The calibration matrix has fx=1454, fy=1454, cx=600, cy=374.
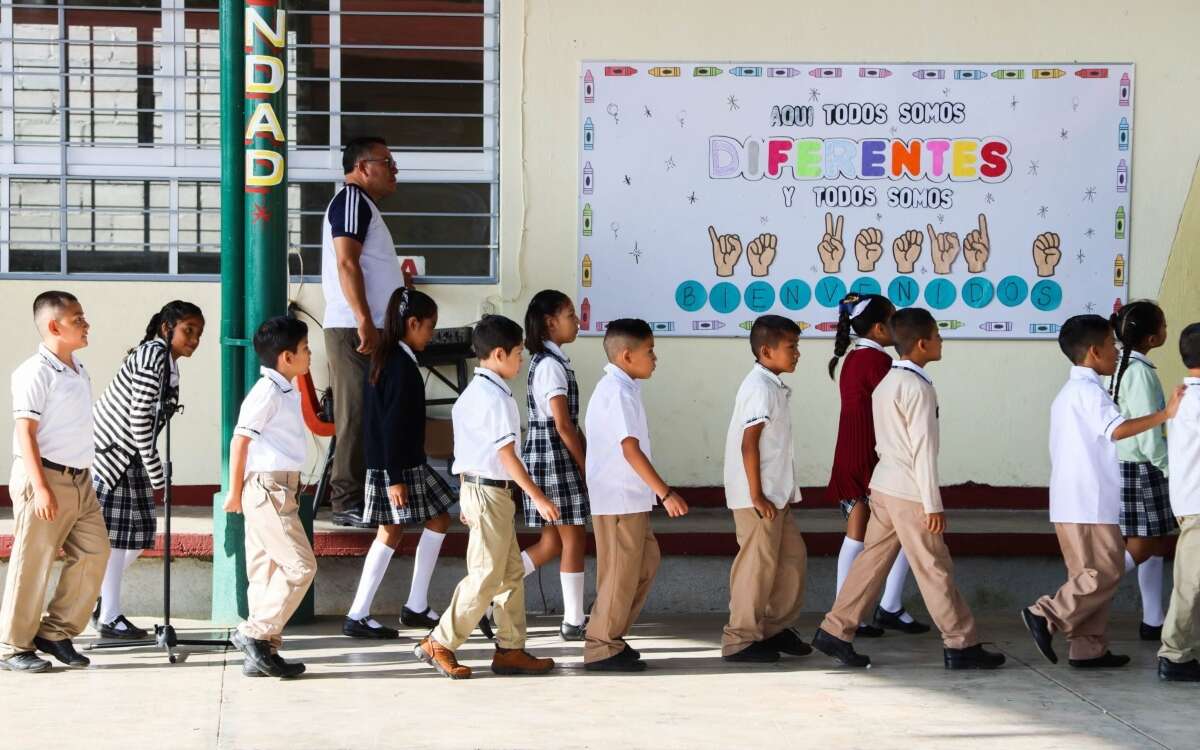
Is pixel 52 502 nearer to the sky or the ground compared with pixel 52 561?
nearer to the sky

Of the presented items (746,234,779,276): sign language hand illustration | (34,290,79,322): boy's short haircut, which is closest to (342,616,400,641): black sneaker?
(34,290,79,322): boy's short haircut

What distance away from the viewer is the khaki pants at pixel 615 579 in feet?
19.2

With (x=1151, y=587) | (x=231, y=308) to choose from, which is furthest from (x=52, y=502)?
(x=1151, y=587)

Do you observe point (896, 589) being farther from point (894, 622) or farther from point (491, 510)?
point (491, 510)

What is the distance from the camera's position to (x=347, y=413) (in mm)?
6945

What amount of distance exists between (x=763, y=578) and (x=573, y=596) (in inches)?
37.6

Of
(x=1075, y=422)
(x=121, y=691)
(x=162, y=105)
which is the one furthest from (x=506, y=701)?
(x=162, y=105)

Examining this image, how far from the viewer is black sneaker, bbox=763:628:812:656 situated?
612cm

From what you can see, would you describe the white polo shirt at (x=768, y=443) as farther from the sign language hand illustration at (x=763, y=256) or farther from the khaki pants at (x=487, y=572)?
the sign language hand illustration at (x=763, y=256)

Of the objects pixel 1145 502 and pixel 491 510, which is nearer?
pixel 491 510

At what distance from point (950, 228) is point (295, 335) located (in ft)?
13.1

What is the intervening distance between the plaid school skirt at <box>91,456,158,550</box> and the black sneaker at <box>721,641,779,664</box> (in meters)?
2.61

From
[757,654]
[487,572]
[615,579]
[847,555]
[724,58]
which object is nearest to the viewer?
[487,572]

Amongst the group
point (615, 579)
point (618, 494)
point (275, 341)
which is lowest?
point (615, 579)
